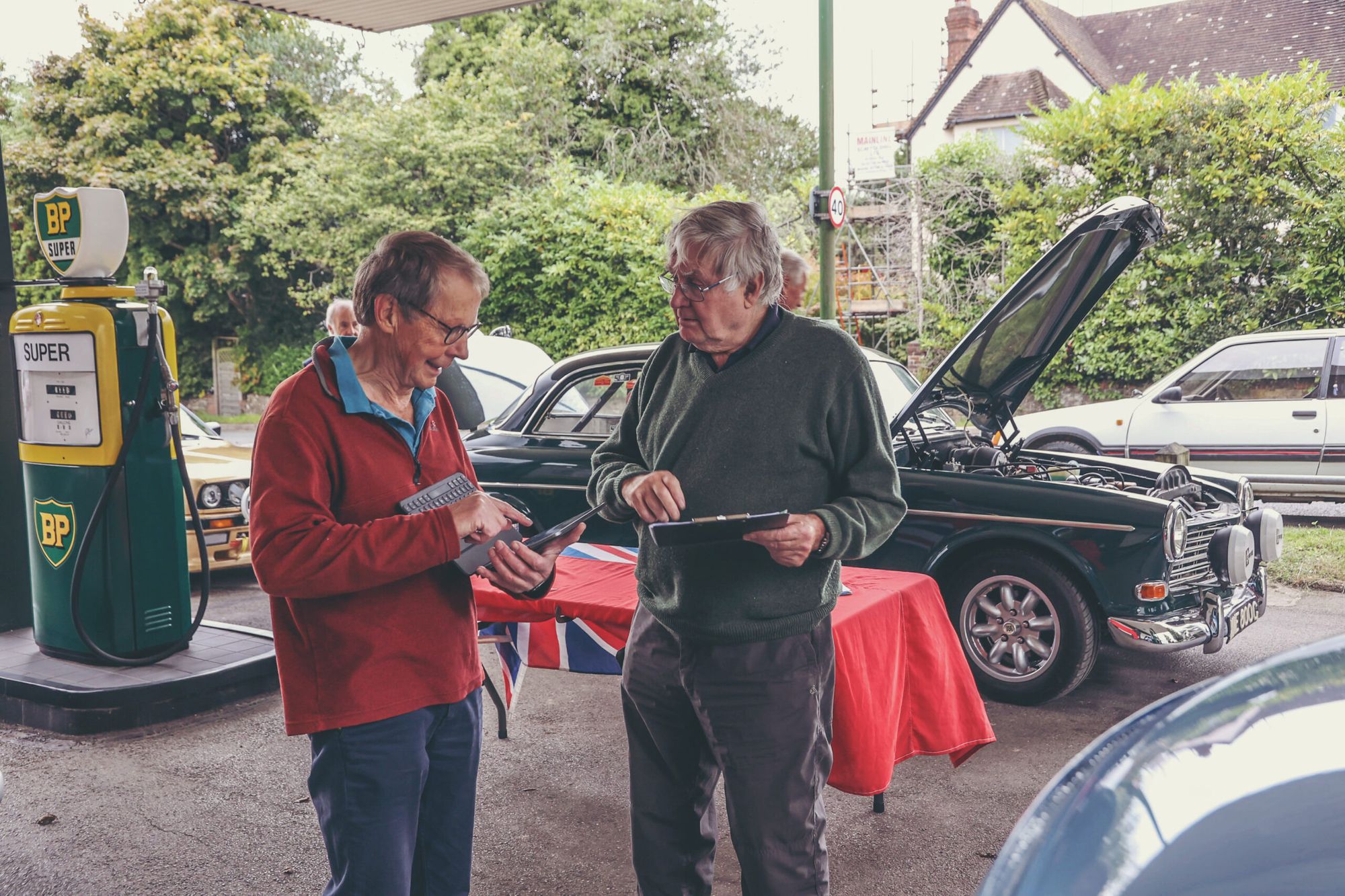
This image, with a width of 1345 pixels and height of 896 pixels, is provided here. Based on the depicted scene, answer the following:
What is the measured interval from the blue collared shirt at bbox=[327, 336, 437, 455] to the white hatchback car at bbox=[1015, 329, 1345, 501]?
8471 mm

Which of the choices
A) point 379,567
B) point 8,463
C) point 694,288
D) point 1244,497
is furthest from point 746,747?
point 8,463

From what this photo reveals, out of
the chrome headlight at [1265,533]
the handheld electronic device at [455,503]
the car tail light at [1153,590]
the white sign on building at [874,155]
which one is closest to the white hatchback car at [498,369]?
the car tail light at [1153,590]

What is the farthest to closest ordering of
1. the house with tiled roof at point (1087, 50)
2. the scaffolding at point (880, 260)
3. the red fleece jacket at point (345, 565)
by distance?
the house with tiled roof at point (1087, 50) < the scaffolding at point (880, 260) < the red fleece jacket at point (345, 565)

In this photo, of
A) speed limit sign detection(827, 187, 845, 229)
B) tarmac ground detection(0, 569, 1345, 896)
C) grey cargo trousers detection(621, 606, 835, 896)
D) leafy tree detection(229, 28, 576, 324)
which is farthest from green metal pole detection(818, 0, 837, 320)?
leafy tree detection(229, 28, 576, 324)

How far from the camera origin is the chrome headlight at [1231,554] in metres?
5.03

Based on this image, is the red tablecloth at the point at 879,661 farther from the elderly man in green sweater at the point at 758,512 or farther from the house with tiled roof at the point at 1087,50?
the house with tiled roof at the point at 1087,50

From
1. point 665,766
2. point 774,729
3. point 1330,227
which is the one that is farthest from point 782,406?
point 1330,227

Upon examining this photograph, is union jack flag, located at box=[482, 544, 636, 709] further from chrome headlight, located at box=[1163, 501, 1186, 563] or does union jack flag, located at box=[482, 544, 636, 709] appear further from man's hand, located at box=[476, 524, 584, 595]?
chrome headlight, located at box=[1163, 501, 1186, 563]

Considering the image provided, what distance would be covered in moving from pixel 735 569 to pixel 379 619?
74cm

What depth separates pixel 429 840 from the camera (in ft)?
7.27

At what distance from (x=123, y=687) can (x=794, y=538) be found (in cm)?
384

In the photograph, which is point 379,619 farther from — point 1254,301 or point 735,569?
point 1254,301

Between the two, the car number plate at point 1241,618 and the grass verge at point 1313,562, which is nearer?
the car number plate at point 1241,618

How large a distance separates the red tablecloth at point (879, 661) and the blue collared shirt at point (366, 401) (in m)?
1.29
